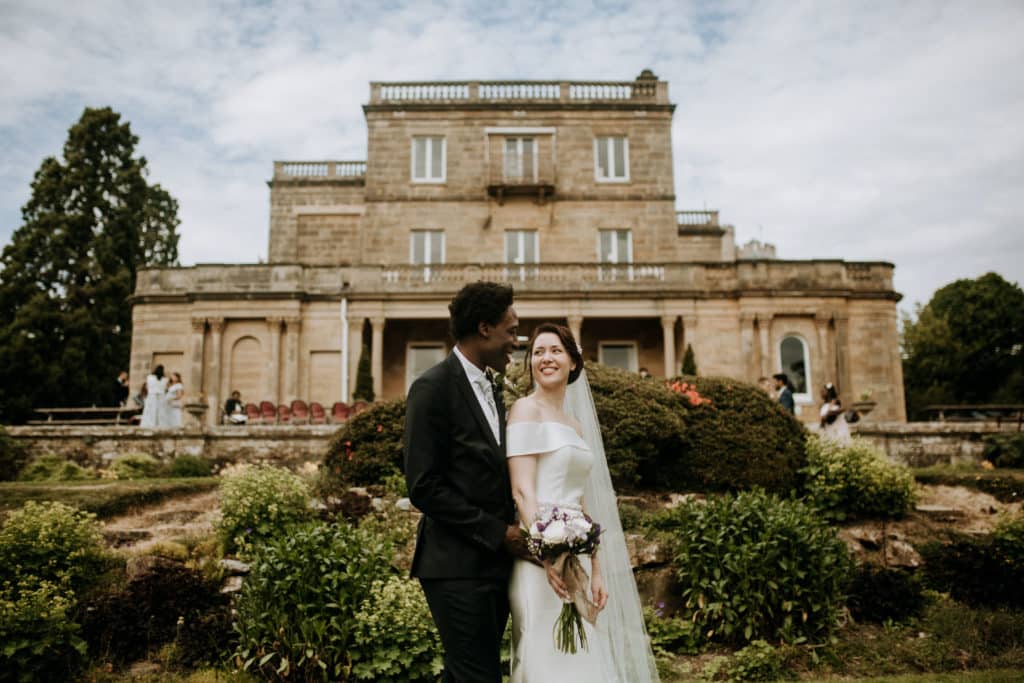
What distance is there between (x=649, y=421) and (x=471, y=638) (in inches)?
258

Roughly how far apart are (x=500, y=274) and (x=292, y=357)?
307 inches

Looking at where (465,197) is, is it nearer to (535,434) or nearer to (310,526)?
(310,526)

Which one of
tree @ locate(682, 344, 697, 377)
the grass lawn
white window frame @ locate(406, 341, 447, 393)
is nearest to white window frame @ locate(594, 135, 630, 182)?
tree @ locate(682, 344, 697, 377)

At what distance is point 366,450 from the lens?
396 inches

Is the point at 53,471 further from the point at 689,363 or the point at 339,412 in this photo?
the point at 689,363

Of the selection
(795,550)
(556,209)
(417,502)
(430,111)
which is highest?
(430,111)

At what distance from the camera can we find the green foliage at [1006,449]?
1434 cm

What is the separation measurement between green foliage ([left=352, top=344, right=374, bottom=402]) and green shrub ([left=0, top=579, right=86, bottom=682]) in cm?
1749

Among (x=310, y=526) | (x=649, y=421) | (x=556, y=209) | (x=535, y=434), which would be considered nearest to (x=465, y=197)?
(x=556, y=209)

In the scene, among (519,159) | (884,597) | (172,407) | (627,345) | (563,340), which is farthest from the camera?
(519,159)

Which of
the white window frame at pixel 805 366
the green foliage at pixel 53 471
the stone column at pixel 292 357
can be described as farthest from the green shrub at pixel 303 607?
the white window frame at pixel 805 366

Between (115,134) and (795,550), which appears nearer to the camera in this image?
(795,550)

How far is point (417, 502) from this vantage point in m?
3.19

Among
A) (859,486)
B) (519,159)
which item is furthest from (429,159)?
(859,486)
